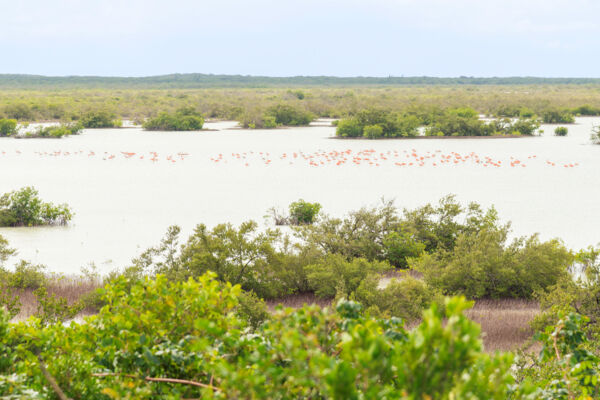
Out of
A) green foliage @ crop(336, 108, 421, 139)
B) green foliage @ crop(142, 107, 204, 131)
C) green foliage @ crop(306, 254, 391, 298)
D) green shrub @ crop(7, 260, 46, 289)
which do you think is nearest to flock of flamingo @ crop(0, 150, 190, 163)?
green foliage @ crop(336, 108, 421, 139)

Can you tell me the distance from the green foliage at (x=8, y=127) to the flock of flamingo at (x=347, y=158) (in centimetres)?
937

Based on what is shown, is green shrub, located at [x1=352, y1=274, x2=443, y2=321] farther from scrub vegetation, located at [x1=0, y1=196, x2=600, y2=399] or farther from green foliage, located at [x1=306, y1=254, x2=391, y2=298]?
green foliage, located at [x1=306, y1=254, x2=391, y2=298]

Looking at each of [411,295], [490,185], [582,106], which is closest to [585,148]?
[490,185]

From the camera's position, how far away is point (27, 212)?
661 inches

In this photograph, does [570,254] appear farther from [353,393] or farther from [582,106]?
[582,106]

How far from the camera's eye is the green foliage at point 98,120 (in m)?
48.9

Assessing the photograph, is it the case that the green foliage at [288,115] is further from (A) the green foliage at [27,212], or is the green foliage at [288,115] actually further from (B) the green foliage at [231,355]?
(B) the green foliage at [231,355]

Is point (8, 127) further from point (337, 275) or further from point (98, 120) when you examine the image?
point (337, 275)

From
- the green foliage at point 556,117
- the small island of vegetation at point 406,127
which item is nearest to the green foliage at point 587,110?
the green foliage at point 556,117

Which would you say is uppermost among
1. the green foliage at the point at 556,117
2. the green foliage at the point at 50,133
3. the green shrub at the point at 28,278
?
the green foliage at the point at 556,117

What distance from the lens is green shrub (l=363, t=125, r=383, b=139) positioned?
40719 mm

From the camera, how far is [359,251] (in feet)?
42.1

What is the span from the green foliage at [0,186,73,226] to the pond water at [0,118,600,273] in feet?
1.71

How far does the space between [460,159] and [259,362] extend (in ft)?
94.4
